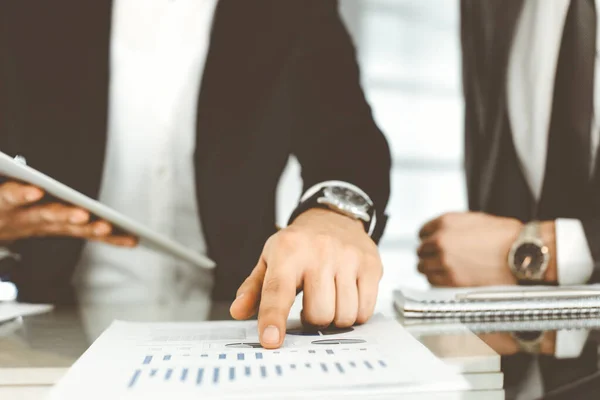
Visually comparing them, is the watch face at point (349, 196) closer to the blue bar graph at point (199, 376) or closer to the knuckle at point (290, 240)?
the knuckle at point (290, 240)

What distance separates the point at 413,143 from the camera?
8.37ft

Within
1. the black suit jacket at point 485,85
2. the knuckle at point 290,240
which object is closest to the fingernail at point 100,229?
the knuckle at point 290,240

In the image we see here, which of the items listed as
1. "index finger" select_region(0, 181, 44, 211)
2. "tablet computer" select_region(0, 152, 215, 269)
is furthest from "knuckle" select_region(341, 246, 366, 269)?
"index finger" select_region(0, 181, 44, 211)

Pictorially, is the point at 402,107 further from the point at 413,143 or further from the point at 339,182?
the point at 339,182

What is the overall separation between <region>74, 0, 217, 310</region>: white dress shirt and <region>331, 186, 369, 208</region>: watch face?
39 cm

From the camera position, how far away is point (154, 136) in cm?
111

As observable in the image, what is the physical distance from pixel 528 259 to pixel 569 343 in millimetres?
491

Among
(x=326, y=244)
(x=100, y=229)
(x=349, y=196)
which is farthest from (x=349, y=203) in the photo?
(x=100, y=229)

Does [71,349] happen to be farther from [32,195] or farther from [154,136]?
[154,136]

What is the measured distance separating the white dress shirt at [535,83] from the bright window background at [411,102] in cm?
113

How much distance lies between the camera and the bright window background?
8.08ft

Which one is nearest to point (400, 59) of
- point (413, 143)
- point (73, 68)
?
point (413, 143)

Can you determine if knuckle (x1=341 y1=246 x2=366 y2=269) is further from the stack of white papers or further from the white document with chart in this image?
the stack of white papers

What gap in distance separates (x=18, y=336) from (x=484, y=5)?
4.10 ft
